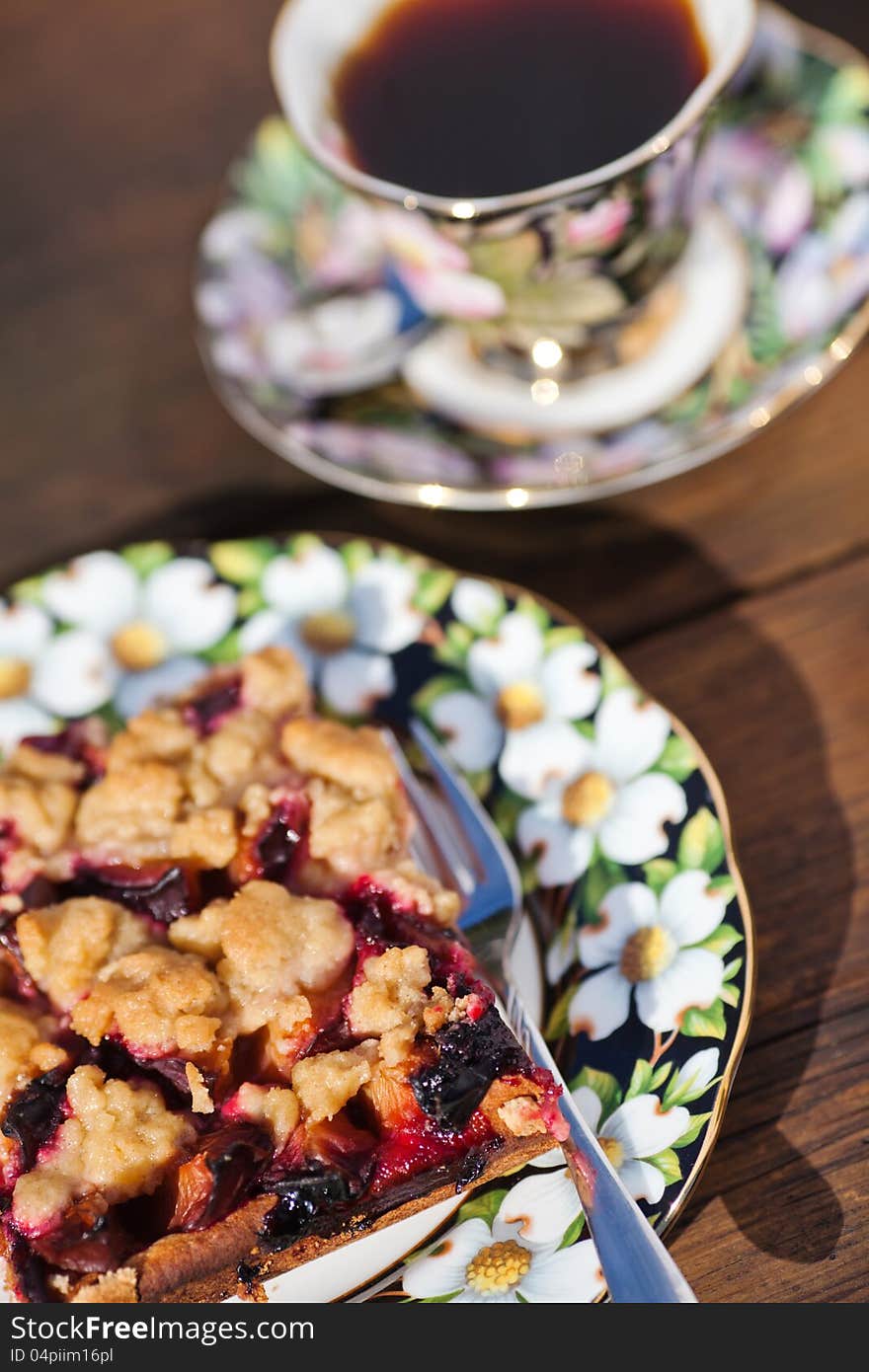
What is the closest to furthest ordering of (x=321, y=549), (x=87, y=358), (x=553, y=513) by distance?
1. (x=321, y=549)
2. (x=553, y=513)
3. (x=87, y=358)

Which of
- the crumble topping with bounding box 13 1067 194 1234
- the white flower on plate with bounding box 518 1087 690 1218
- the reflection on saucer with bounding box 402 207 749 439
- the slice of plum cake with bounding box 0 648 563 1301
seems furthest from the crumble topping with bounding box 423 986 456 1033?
the reflection on saucer with bounding box 402 207 749 439

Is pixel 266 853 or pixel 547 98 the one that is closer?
pixel 266 853

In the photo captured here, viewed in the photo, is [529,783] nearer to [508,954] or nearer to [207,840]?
[508,954]

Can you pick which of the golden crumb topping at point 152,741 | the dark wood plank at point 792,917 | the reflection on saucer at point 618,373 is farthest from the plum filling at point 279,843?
the reflection on saucer at point 618,373

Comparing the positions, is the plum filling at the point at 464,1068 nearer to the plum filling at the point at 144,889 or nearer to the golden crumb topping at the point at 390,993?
the golden crumb topping at the point at 390,993

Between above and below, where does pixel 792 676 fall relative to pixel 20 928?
above

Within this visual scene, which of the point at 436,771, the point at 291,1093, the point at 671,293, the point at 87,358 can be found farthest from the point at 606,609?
the point at 87,358

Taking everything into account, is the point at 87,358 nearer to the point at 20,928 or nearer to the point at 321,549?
the point at 321,549
